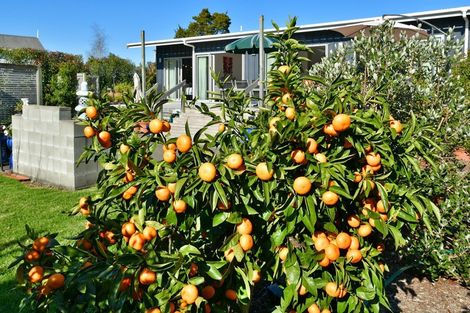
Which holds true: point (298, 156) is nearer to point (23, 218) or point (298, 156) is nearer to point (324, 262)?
point (324, 262)

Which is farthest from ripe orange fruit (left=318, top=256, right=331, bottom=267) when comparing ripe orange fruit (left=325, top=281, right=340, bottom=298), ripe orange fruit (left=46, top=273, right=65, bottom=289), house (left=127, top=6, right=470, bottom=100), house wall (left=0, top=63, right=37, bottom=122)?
house wall (left=0, top=63, right=37, bottom=122)

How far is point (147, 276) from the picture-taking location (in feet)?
6.85

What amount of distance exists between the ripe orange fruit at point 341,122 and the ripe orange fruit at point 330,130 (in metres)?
0.05

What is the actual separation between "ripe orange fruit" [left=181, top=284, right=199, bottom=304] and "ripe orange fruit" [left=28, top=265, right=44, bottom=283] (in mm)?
803

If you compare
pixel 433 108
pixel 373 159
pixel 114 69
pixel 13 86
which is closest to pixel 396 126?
pixel 373 159

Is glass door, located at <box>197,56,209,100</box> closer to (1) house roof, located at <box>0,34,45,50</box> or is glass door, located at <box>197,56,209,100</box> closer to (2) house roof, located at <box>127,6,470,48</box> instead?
(2) house roof, located at <box>127,6,470,48</box>

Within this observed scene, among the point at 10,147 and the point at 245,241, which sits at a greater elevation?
the point at 10,147

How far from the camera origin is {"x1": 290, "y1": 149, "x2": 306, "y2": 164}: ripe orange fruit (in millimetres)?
2223

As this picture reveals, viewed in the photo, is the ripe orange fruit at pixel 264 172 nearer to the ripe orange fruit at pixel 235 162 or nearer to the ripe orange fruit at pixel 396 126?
the ripe orange fruit at pixel 235 162

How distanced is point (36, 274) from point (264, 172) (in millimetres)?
1278

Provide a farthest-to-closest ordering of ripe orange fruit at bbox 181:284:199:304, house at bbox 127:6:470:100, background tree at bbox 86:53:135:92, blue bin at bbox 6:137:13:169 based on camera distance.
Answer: background tree at bbox 86:53:135:92 → house at bbox 127:6:470:100 → blue bin at bbox 6:137:13:169 → ripe orange fruit at bbox 181:284:199:304

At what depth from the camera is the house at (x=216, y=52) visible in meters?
15.2

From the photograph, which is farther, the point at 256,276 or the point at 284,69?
the point at 284,69

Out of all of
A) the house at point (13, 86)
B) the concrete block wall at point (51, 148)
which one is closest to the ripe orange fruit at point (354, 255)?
the concrete block wall at point (51, 148)
